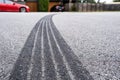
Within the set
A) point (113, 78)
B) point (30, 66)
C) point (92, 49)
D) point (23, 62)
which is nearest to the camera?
point (113, 78)

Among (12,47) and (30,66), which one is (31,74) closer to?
(30,66)

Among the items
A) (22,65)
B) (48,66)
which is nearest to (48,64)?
(48,66)

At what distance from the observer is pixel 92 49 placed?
199 inches

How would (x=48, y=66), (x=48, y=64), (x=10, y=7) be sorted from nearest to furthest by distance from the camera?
(x=48, y=66)
(x=48, y=64)
(x=10, y=7)

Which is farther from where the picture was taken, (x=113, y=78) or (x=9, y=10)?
(x=9, y=10)

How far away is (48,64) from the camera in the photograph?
12.6ft

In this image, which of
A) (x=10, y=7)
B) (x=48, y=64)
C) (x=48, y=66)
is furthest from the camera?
(x=10, y=7)

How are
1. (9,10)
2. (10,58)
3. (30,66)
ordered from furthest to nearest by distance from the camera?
(9,10)
(10,58)
(30,66)

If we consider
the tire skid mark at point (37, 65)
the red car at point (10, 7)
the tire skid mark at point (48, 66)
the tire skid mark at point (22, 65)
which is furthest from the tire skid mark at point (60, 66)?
the red car at point (10, 7)

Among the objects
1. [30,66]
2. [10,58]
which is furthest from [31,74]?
[10,58]

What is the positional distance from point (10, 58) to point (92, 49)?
1.75 meters

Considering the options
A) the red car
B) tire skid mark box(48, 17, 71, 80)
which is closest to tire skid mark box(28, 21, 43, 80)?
tire skid mark box(48, 17, 71, 80)

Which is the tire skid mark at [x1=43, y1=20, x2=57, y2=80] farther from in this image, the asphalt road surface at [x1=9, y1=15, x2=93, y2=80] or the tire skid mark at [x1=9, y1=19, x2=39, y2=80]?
the tire skid mark at [x1=9, y1=19, x2=39, y2=80]

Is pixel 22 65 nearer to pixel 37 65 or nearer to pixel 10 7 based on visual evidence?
pixel 37 65
